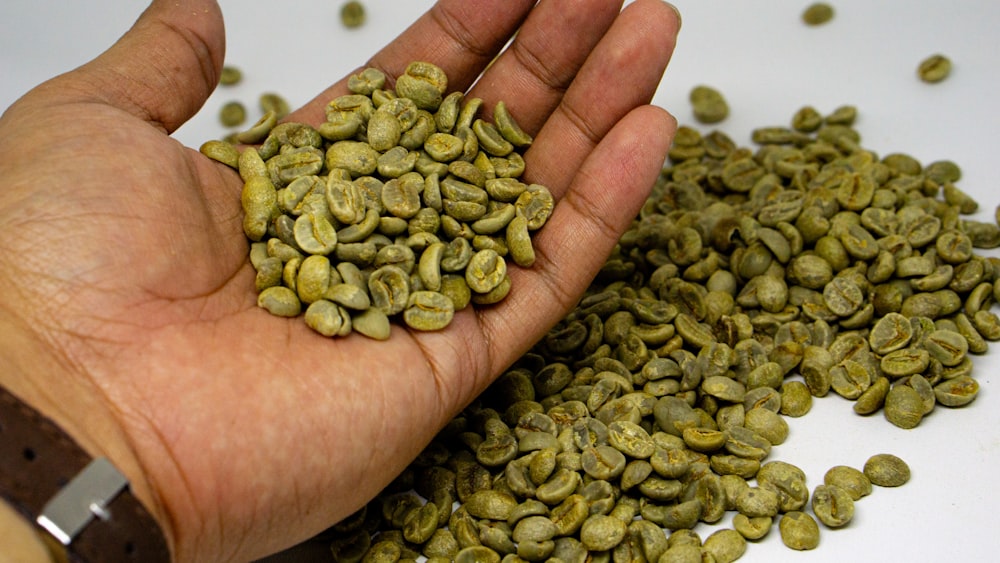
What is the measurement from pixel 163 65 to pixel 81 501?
Answer: 1.35m

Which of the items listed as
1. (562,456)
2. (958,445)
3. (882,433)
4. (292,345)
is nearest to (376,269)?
(292,345)

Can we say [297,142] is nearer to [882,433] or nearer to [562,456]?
[562,456]

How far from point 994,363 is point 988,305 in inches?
9.9

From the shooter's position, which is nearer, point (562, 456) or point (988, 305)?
point (562, 456)

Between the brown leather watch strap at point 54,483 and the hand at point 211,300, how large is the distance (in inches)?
2.2

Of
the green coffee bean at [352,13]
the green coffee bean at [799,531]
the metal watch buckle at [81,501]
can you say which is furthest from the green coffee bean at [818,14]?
the metal watch buckle at [81,501]

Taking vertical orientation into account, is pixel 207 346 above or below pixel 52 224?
below

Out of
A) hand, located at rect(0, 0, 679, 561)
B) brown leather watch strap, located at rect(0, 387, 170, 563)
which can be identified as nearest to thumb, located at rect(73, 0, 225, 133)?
hand, located at rect(0, 0, 679, 561)

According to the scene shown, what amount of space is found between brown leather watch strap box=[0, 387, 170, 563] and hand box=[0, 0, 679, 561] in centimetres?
6

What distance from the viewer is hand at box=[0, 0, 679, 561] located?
Answer: 1.89 meters

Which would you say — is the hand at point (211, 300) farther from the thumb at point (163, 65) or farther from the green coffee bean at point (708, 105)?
the green coffee bean at point (708, 105)

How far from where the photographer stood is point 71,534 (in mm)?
1675

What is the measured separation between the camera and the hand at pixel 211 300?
1.89 m

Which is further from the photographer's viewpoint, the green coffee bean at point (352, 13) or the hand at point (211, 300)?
the green coffee bean at point (352, 13)
